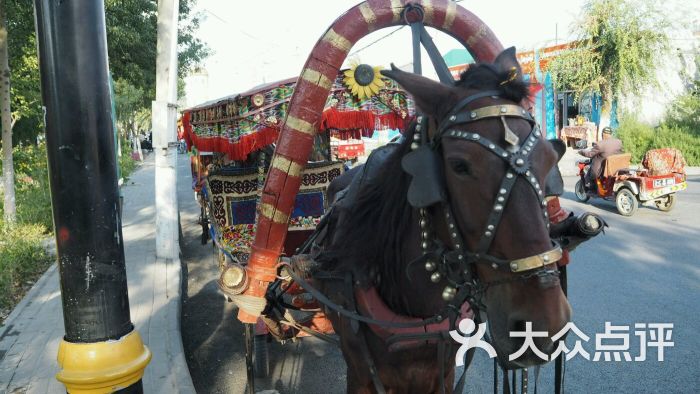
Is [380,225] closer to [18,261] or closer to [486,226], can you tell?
[486,226]

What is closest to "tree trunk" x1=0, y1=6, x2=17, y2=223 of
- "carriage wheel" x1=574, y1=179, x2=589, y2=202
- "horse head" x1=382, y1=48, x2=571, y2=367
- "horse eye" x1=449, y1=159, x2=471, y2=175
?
"horse head" x1=382, y1=48, x2=571, y2=367

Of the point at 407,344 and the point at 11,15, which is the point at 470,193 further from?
the point at 11,15

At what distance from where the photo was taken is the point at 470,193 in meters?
1.52

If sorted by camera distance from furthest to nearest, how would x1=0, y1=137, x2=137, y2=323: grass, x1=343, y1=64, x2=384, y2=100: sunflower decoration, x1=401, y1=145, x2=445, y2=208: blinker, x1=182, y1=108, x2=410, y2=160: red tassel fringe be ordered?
x1=0, y1=137, x2=137, y2=323: grass < x1=182, y1=108, x2=410, y2=160: red tassel fringe < x1=343, y1=64, x2=384, y2=100: sunflower decoration < x1=401, y1=145, x2=445, y2=208: blinker

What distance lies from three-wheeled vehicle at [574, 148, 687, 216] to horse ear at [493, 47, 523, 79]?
9.27 meters

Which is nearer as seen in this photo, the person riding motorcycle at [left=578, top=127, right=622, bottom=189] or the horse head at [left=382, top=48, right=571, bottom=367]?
the horse head at [left=382, top=48, right=571, bottom=367]

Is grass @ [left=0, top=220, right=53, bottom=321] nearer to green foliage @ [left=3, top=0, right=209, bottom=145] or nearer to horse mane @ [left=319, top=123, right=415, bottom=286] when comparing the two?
green foliage @ [left=3, top=0, right=209, bottom=145]

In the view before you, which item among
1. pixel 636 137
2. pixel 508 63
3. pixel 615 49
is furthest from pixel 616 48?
pixel 508 63

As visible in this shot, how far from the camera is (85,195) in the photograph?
6.15 feet

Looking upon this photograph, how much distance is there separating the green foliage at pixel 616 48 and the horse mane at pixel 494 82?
19943mm

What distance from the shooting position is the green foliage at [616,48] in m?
18.7

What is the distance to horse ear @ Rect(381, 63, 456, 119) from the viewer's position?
169 centimetres

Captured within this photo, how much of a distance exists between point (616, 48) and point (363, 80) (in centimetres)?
1926

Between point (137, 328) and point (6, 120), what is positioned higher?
point (6, 120)
